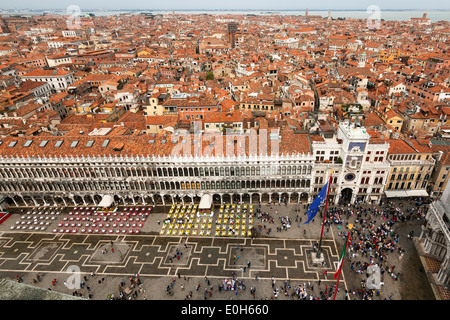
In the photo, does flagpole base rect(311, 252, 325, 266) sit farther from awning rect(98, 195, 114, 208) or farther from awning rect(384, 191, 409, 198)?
awning rect(98, 195, 114, 208)

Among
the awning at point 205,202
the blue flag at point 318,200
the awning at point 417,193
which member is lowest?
the awning at point 205,202

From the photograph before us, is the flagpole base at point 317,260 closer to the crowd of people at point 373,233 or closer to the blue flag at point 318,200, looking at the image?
the crowd of people at point 373,233

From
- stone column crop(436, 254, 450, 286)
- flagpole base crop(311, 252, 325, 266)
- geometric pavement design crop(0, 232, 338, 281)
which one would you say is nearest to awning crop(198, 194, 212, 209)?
geometric pavement design crop(0, 232, 338, 281)

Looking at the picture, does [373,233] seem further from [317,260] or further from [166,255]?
[166,255]

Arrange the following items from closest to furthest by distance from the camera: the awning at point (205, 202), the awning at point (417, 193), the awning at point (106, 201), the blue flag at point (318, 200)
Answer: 1. the blue flag at point (318, 200)
2. the awning at point (417, 193)
3. the awning at point (205, 202)
4. the awning at point (106, 201)

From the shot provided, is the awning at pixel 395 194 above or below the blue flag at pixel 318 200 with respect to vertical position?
below

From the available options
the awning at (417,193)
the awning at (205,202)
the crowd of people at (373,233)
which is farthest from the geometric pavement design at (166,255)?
the awning at (417,193)

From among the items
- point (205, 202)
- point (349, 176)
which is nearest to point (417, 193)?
point (349, 176)

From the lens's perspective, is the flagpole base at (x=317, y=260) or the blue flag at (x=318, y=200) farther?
the flagpole base at (x=317, y=260)
